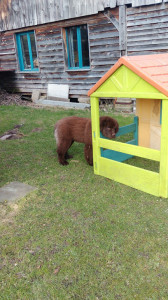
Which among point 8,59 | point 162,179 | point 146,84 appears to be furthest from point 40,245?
point 8,59

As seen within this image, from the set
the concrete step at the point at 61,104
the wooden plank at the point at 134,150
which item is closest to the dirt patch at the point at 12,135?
the wooden plank at the point at 134,150

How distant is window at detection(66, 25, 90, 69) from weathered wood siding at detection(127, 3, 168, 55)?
7.22ft

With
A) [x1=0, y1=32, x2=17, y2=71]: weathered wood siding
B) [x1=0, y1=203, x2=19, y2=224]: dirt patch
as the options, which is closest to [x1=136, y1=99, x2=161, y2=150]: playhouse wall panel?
[x1=0, y1=203, x2=19, y2=224]: dirt patch

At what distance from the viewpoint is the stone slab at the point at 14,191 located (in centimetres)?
381

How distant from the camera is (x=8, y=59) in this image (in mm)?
13273

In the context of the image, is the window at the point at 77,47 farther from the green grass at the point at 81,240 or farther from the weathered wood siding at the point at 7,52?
the green grass at the point at 81,240

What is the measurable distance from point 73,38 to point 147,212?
9.34 metres

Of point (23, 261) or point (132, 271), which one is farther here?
point (23, 261)

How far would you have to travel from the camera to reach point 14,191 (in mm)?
4000

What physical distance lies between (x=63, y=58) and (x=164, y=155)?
888 cm

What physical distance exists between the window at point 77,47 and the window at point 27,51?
7.50ft

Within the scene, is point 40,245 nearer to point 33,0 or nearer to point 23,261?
point 23,261

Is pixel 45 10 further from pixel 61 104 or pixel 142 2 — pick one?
pixel 142 2

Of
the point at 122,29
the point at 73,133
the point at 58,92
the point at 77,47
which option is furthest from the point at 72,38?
the point at 73,133
